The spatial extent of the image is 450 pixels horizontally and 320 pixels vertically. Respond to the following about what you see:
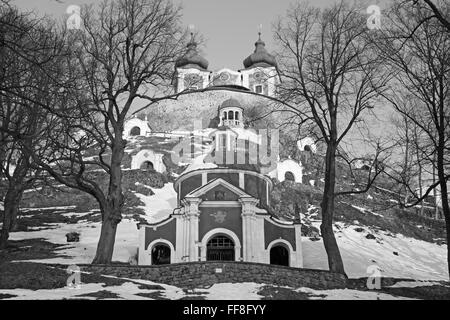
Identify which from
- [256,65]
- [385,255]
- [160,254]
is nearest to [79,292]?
[160,254]

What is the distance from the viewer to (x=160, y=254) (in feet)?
92.4

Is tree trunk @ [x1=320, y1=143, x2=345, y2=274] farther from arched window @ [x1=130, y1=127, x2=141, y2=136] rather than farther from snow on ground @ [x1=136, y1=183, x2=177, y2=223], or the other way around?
arched window @ [x1=130, y1=127, x2=141, y2=136]

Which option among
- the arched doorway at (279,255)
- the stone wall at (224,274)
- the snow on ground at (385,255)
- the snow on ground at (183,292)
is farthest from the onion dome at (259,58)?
the snow on ground at (183,292)

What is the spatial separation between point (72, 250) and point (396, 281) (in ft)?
55.5

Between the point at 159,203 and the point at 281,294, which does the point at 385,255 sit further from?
the point at 281,294

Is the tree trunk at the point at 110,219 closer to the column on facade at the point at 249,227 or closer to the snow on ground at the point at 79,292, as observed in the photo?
the snow on ground at the point at 79,292

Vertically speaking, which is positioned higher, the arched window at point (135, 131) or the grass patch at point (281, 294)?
the arched window at point (135, 131)

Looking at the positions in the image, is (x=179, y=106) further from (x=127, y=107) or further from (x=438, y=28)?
(x=438, y=28)

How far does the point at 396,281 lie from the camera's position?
21.3m

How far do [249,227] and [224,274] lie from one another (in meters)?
9.93

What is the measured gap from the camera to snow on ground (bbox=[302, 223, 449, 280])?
92.3 ft

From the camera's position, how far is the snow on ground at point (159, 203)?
41.6 meters

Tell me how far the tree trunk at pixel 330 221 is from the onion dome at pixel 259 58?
6948cm

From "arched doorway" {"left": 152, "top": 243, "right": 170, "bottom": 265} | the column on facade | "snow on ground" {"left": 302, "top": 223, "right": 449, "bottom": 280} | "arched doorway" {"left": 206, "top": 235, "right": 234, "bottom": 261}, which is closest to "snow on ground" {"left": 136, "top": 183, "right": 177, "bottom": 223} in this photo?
"arched doorway" {"left": 152, "top": 243, "right": 170, "bottom": 265}
